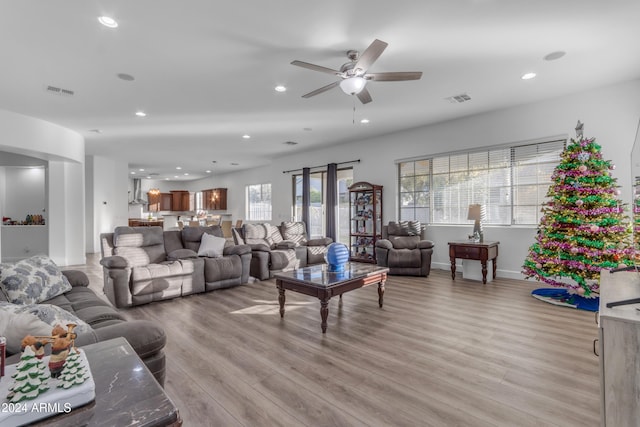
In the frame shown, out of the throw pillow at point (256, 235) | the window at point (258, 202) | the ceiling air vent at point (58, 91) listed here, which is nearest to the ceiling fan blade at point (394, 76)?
the throw pillow at point (256, 235)

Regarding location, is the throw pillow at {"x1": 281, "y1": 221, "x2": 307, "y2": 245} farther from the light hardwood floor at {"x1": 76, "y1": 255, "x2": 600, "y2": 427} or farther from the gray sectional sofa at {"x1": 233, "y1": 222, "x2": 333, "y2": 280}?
the light hardwood floor at {"x1": 76, "y1": 255, "x2": 600, "y2": 427}

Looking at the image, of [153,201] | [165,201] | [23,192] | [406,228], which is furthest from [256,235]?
[165,201]

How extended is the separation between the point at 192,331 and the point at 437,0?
3.76 meters

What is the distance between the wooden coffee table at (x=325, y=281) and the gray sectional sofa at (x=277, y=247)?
1790 mm

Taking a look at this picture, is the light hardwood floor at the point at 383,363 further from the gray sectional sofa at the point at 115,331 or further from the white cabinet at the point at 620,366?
the white cabinet at the point at 620,366

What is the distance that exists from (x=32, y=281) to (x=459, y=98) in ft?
18.1

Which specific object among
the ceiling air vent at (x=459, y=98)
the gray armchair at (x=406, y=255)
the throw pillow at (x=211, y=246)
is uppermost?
the ceiling air vent at (x=459, y=98)

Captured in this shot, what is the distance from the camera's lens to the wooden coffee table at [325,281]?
9.97 ft

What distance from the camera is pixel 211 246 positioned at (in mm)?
5008

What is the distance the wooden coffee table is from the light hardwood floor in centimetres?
30

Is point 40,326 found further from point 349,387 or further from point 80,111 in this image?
point 80,111

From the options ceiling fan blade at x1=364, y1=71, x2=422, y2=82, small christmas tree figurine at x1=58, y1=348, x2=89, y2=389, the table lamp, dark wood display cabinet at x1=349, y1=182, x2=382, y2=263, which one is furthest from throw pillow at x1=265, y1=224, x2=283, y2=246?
small christmas tree figurine at x1=58, y1=348, x2=89, y2=389

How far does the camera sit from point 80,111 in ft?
16.8

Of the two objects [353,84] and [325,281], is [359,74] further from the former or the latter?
[325,281]
